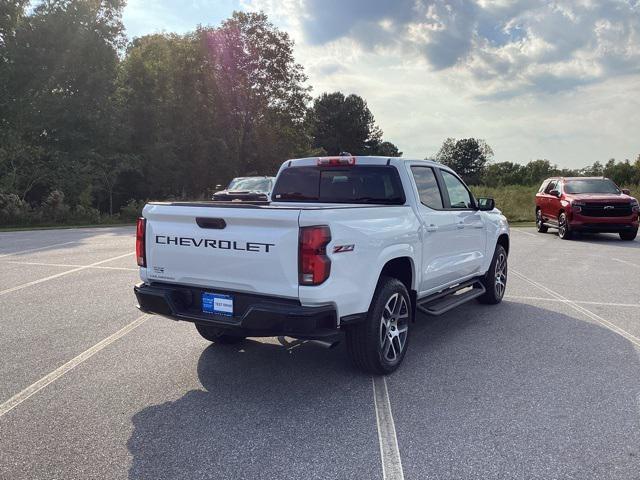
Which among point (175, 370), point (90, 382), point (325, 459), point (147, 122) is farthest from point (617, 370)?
point (147, 122)

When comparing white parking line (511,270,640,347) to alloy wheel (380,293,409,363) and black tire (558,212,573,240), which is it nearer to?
alloy wheel (380,293,409,363)

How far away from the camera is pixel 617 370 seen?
4.59 meters

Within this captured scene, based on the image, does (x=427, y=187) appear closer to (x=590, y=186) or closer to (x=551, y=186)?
(x=590, y=186)

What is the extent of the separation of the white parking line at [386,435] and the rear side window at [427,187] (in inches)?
80.6

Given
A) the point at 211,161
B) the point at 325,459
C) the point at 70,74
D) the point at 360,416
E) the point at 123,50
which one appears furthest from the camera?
the point at 211,161

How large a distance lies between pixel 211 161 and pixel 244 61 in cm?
760

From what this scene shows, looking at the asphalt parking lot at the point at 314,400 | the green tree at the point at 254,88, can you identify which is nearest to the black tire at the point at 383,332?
the asphalt parking lot at the point at 314,400

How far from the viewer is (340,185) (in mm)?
5508

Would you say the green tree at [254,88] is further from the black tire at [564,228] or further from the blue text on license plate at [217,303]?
the blue text on license plate at [217,303]

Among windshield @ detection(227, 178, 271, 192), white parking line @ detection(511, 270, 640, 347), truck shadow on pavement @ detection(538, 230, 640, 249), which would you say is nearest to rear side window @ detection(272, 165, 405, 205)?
white parking line @ detection(511, 270, 640, 347)

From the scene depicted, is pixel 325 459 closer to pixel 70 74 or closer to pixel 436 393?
pixel 436 393

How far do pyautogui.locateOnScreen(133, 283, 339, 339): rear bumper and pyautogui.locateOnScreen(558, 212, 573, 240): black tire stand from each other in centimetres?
1368

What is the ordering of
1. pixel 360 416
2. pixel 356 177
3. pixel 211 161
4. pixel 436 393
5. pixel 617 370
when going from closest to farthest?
pixel 360 416, pixel 436 393, pixel 617 370, pixel 356 177, pixel 211 161

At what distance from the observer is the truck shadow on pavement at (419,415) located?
3.07 meters
